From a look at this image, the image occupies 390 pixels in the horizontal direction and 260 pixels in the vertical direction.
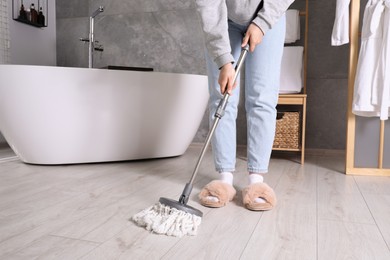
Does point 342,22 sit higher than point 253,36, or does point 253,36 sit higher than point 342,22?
point 342,22

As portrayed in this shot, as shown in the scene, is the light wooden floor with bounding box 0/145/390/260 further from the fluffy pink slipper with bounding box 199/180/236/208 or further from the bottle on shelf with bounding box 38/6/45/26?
the bottle on shelf with bounding box 38/6/45/26

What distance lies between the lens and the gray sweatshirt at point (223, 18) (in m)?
1.18

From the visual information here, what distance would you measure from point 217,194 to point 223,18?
57cm

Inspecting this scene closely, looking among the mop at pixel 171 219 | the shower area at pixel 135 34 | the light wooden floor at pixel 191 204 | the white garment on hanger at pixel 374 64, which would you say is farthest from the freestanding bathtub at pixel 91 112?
the mop at pixel 171 219

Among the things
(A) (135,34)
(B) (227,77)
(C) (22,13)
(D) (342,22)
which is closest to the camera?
(B) (227,77)

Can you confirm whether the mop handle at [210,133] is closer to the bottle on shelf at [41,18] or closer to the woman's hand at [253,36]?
the woman's hand at [253,36]

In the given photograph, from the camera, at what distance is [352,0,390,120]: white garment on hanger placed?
1.74 metres

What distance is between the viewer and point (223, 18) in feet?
3.94

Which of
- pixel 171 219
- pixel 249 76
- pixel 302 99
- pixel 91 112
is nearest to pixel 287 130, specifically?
pixel 302 99

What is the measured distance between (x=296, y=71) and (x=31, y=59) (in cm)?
217

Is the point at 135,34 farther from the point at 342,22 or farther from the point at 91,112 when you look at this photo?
the point at 342,22

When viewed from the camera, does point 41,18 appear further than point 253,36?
Yes

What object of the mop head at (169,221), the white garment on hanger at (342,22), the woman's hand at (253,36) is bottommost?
the mop head at (169,221)

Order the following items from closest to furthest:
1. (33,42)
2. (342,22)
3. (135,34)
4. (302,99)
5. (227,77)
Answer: (227,77)
(342,22)
(302,99)
(135,34)
(33,42)
